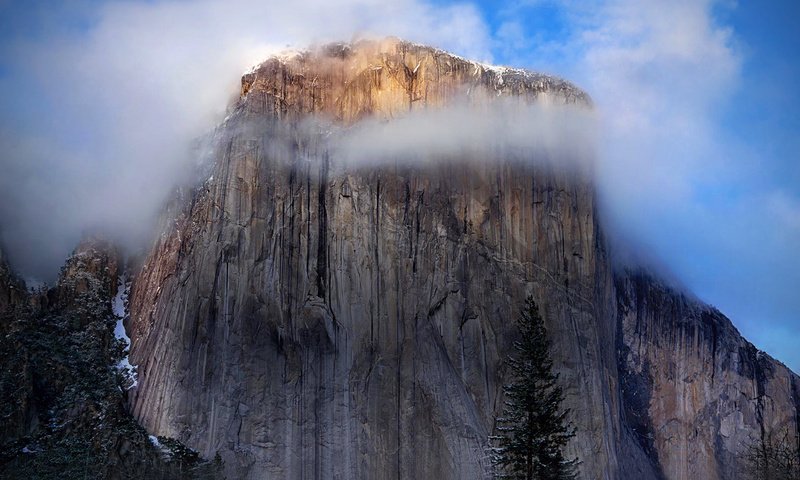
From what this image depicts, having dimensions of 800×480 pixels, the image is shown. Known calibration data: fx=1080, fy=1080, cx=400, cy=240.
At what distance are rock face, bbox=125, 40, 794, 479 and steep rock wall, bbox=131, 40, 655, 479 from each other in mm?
108

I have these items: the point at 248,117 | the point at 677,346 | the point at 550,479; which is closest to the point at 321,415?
the point at 248,117

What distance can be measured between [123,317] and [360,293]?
55.9ft

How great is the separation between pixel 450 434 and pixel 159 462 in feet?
57.2

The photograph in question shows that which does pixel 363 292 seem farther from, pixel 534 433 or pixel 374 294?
pixel 534 433

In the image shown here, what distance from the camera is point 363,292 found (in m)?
69.9

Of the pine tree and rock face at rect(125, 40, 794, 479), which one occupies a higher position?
rock face at rect(125, 40, 794, 479)

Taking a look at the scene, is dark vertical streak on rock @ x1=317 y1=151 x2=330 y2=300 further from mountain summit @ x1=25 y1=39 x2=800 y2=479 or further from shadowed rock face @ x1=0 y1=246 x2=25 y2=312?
shadowed rock face @ x1=0 y1=246 x2=25 y2=312

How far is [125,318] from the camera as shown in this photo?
73812 millimetres

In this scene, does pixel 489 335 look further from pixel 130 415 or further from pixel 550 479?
pixel 550 479

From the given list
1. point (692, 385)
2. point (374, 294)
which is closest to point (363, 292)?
point (374, 294)

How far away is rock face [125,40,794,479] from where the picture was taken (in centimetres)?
6581

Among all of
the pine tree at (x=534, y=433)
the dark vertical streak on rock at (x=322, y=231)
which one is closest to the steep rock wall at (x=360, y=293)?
the dark vertical streak on rock at (x=322, y=231)

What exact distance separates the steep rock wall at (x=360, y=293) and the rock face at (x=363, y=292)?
0.35 ft

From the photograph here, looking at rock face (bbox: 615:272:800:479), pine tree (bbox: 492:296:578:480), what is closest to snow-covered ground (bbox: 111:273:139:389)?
pine tree (bbox: 492:296:578:480)
